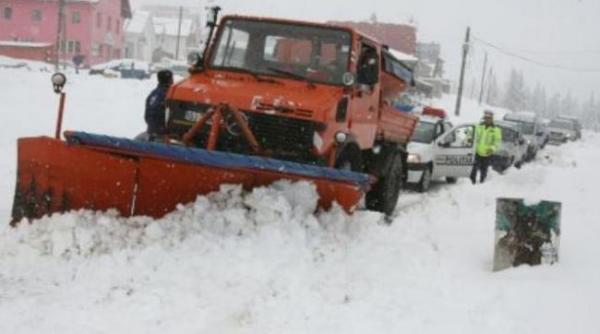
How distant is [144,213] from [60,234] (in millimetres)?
789

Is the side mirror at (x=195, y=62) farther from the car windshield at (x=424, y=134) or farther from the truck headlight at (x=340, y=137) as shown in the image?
the car windshield at (x=424, y=134)

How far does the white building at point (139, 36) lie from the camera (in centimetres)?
7631

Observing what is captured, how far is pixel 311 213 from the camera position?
19.8 ft

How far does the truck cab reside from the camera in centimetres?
648

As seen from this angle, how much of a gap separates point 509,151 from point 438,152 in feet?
24.4

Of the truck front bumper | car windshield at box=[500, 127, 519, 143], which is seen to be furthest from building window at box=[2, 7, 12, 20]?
the truck front bumper

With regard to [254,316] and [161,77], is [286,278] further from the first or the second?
[161,77]

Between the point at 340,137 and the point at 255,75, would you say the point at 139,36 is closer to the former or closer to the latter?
the point at 255,75

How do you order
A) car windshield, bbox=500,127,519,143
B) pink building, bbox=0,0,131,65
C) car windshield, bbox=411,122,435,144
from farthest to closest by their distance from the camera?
1. pink building, bbox=0,0,131,65
2. car windshield, bbox=500,127,519,143
3. car windshield, bbox=411,122,435,144

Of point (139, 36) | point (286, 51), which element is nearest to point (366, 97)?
point (286, 51)

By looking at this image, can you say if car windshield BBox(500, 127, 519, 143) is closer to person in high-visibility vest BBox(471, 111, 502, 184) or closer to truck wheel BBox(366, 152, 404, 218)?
person in high-visibility vest BBox(471, 111, 502, 184)

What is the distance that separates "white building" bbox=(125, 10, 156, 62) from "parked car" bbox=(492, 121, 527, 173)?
2300 inches

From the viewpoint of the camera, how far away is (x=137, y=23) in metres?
77.8

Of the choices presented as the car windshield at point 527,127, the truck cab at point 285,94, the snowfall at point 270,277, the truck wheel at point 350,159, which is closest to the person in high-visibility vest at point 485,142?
the truck cab at point 285,94
